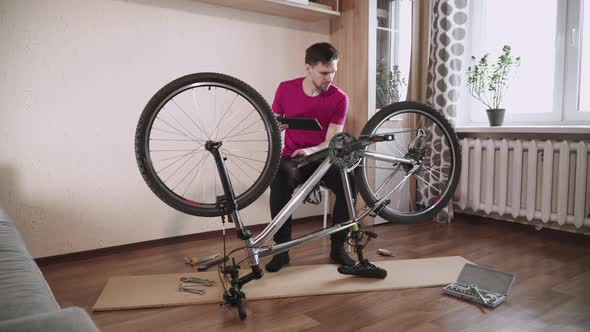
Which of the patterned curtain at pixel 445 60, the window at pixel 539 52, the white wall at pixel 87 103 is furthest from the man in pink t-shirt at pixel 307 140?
the window at pixel 539 52

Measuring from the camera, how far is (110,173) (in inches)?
96.2

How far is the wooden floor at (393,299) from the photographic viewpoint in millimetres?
1523

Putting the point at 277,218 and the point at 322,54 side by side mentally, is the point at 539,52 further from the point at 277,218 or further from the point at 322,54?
the point at 277,218

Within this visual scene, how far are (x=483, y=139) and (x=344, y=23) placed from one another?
1278mm

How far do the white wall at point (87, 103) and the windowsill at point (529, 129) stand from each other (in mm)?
1752

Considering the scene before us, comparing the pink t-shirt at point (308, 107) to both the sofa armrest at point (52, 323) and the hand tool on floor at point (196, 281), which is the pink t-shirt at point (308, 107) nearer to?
the hand tool on floor at point (196, 281)

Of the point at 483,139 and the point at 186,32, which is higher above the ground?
the point at 186,32

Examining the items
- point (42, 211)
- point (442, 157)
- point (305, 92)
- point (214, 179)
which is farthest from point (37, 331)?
point (442, 157)

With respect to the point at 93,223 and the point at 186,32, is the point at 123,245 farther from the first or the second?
the point at 186,32

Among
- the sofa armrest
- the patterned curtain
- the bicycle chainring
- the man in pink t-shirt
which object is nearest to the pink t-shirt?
the man in pink t-shirt

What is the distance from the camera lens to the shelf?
2.71m

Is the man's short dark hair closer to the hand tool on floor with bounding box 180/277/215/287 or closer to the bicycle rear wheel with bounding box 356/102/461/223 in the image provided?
the bicycle rear wheel with bounding box 356/102/461/223

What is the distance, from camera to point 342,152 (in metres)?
1.79

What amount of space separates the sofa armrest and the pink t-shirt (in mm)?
1693
